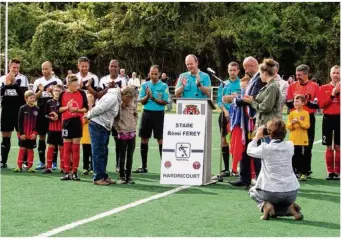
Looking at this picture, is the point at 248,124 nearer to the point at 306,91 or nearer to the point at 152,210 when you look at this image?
the point at 306,91

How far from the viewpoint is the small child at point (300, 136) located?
13172 mm

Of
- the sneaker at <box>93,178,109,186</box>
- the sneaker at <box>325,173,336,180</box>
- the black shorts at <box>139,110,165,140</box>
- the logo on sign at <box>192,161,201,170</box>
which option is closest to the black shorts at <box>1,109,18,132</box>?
the black shorts at <box>139,110,165,140</box>

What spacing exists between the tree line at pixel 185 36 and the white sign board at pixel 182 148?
35.0 m

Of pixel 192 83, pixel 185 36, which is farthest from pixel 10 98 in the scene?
pixel 185 36

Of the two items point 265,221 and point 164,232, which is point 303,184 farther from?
point 164,232

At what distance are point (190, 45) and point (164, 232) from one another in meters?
40.8

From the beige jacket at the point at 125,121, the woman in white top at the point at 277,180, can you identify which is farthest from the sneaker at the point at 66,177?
the woman in white top at the point at 277,180

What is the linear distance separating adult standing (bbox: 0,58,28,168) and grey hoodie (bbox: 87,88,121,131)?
9.05 ft

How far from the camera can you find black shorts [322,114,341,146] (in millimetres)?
13414

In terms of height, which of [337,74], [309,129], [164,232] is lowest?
[164,232]

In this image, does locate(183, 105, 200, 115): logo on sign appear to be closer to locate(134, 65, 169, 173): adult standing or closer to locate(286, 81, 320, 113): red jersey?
locate(134, 65, 169, 173): adult standing

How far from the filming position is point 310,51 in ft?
157

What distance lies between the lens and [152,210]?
32.1 ft

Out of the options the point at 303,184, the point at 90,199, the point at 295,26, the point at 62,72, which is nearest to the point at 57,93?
the point at 90,199
